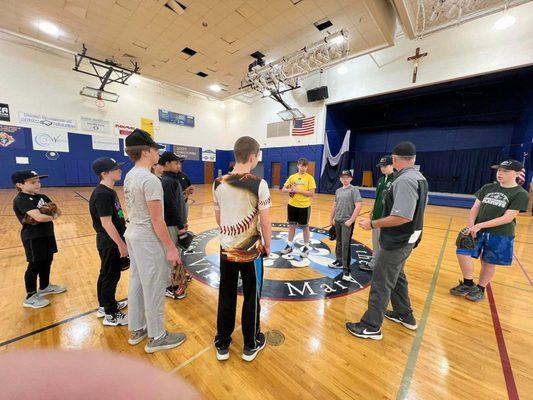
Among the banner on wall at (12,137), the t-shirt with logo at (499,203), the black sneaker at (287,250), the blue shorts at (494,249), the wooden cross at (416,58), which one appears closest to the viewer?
the t-shirt with logo at (499,203)

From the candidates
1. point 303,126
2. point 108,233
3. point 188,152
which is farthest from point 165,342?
point 188,152

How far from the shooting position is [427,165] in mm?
13344

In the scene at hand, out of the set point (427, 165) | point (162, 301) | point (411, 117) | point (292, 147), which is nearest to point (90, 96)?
point (292, 147)

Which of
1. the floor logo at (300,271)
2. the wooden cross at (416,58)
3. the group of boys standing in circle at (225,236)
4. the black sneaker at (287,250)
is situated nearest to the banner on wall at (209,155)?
the wooden cross at (416,58)

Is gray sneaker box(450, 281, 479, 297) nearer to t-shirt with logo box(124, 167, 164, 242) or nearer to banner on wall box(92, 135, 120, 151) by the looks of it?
t-shirt with logo box(124, 167, 164, 242)

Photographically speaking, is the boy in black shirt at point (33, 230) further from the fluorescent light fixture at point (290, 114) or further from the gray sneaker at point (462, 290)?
the fluorescent light fixture at point (290, 114)

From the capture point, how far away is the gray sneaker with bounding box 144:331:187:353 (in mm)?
1955

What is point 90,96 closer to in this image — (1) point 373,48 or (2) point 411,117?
(1) point 373,48

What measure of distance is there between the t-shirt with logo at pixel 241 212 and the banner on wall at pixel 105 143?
14997mm

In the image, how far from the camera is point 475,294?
291 cm

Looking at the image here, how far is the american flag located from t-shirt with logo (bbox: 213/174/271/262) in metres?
13.8

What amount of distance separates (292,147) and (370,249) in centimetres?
1197

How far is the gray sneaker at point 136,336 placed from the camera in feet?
6.68

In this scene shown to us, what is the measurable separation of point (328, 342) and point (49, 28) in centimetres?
1277
